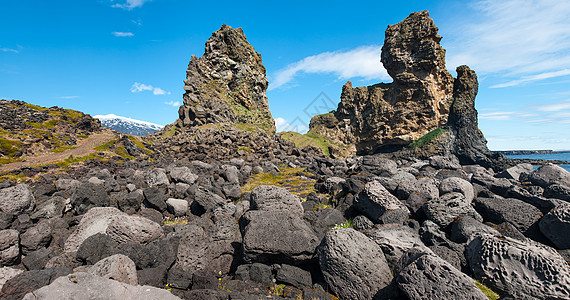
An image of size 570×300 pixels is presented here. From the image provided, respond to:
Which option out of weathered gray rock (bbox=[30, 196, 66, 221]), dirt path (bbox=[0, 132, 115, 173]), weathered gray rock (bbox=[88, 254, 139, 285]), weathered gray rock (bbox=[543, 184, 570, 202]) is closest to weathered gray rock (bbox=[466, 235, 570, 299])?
weathered gray rock (bbox=[543, 184, 570, 202])

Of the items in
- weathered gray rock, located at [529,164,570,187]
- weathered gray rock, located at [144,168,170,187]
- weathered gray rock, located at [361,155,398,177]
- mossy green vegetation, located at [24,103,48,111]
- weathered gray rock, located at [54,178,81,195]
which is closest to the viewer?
weathered gray rock, located at [529,164,570,187]

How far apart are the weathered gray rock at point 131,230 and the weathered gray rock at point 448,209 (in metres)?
9.70

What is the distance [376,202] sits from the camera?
977 cm

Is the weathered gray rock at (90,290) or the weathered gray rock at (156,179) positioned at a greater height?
the weathered gray rock at (156,179)

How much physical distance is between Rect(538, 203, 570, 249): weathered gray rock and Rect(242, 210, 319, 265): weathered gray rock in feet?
23.1

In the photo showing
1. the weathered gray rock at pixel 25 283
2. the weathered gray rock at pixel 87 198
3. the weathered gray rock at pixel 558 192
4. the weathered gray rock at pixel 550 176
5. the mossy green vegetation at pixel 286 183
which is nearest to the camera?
the weathered gray rock at pixel 25 283

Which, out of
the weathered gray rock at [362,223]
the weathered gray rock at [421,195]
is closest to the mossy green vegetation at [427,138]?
the weathered gray rock at [421,195]

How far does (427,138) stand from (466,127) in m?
9.69

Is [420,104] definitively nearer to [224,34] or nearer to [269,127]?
[269,127]

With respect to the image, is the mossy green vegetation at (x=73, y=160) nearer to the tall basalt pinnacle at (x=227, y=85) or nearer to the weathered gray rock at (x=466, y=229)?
the tall basalt pinnacle at (x=227, y=85)

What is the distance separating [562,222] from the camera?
7.04m

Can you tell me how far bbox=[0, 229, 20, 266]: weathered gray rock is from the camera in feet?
26.6

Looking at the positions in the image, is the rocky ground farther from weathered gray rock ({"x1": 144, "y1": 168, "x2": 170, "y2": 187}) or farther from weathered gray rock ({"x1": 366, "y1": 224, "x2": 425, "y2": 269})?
weathered gray rock ({"x1": 144, "y1": 168, "x2": 170, "y2": 187})

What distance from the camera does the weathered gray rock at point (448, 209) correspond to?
8.44 metres
